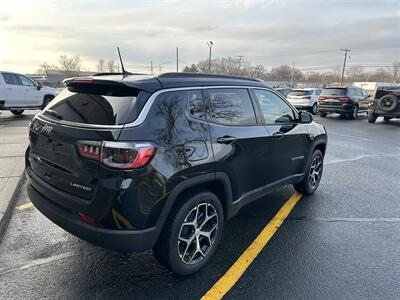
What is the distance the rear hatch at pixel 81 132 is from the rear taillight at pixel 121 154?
0.03 metres

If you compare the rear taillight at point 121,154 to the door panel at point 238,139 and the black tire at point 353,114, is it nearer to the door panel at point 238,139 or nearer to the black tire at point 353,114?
the door panel at point 238,139

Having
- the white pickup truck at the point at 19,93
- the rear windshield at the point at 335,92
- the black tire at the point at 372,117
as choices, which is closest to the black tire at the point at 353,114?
the rear windshield at the point at 335,92

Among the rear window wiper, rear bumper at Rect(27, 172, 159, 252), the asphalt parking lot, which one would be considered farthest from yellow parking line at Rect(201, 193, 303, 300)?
the rear window wiper

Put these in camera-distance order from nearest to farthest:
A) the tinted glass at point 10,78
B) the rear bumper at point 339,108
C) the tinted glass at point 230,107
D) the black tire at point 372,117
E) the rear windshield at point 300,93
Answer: the tinted glass at point 230,107 → the tinted glass at point 10,78 → the black tire at point 372,117 → the rear bumper at point 339,108 → the rear windshield at point 300,93

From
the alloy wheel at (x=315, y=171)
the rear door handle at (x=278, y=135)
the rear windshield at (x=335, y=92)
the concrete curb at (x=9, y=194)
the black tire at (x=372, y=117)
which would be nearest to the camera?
the concrete curb at (x=9, y=194)

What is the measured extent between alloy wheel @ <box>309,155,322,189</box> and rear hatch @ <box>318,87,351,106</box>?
1403 centimetres

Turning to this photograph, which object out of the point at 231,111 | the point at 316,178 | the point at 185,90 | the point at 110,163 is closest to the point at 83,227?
the point at 110,163

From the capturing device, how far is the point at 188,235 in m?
3.11

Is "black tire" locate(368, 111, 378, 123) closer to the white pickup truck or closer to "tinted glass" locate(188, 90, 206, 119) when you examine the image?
the white pickup truck

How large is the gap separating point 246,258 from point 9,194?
130 inches

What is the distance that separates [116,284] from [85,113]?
1.49 meters

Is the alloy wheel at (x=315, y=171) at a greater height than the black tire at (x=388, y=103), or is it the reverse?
the black tire at (x=388, y=103)

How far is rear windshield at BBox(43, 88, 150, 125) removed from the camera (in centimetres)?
268

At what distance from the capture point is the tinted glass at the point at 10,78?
1392cm
